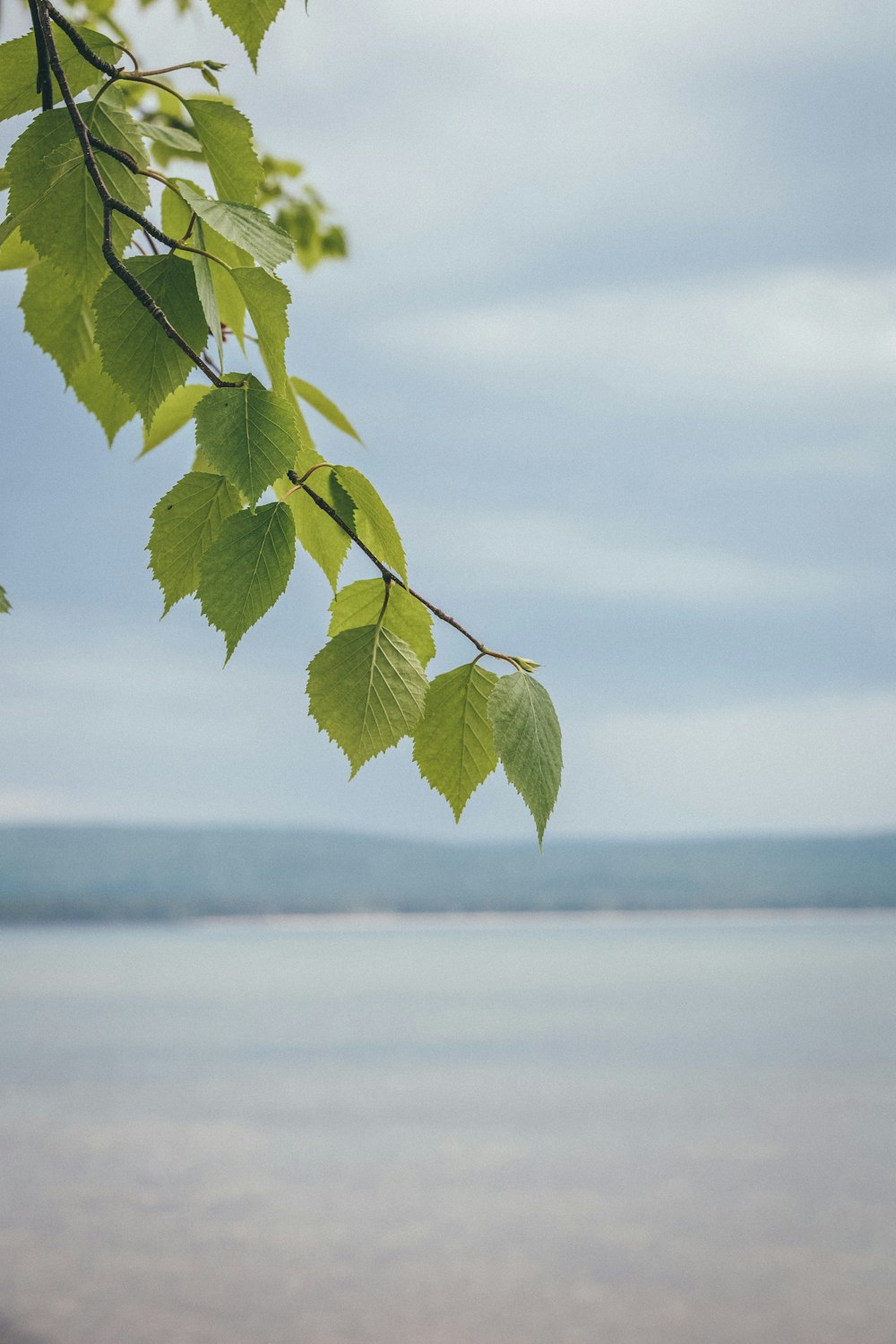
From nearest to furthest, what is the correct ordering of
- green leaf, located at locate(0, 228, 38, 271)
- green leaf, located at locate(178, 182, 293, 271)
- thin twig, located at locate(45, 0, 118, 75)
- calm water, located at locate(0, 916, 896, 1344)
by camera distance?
green leaf, located at locate(178, 182, 293, 271)
thin twig, located at locate(45, 0, 118, 75)
green leaf, located at locate(0, 228, 38, 271)
calm water, located at locate(0, 916, 896, 1344)

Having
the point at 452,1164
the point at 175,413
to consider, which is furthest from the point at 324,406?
the point at 452,1164

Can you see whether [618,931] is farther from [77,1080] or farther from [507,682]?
[507,682]

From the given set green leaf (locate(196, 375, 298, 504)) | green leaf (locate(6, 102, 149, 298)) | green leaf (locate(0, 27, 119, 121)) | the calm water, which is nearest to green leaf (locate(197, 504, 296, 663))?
green leaf (locate(196, 375, 298, 504))

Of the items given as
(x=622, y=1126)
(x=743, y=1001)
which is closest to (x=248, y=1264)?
(x=622, y=1126)

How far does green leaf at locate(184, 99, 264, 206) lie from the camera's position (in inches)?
23.7

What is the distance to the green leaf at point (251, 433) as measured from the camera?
50 cm

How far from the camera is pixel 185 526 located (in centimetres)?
57

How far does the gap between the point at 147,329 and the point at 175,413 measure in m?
0.24

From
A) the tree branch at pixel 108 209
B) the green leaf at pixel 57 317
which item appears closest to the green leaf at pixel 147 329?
the tree branch at pixel 108 209

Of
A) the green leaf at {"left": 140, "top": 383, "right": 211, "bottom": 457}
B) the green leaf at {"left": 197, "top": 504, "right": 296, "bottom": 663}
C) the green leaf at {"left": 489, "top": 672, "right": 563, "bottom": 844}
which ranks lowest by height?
the green leaf at {"left": 489, "top": 672, "right": 563, "bottom": 844}

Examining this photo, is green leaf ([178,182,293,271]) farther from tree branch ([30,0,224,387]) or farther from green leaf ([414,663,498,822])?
green leaf ([414,663,498,822])

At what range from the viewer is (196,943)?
252ft

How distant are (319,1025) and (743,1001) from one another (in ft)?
59.2

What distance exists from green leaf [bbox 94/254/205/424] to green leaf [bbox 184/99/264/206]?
9cm
